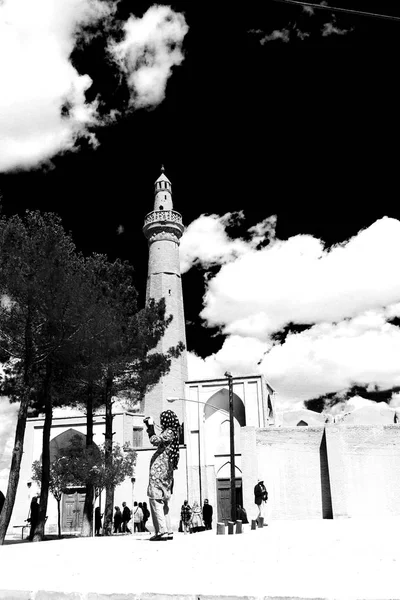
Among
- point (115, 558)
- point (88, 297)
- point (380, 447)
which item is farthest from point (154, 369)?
point (115, 558)

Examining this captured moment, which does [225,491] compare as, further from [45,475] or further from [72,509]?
[45,475]

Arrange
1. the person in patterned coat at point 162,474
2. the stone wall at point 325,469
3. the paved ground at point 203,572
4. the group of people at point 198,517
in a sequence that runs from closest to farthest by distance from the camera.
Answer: the paved ground at point 203,572 < the person in patterned coat at point 162,474 < the group of people at point 198,517 < the stone wall at point 325,469

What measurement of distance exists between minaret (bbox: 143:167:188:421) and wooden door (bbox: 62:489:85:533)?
698cm

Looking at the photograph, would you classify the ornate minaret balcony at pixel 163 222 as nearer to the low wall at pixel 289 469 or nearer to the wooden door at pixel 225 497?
the wooden door at pixel 225 497

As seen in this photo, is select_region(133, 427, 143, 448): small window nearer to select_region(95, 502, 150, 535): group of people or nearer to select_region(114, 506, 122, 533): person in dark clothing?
select_region(95, 502, 150, 535): group of people

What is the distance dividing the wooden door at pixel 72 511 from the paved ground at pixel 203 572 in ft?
74.3

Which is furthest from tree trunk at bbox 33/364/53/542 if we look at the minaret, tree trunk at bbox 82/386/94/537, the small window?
the minaret

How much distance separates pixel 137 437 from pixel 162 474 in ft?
80.7

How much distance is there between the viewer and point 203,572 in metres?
6.70

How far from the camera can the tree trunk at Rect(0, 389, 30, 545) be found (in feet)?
47.7

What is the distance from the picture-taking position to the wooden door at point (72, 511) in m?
30.8

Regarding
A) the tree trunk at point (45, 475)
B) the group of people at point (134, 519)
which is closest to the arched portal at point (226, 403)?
the group of people at point (134, 519)

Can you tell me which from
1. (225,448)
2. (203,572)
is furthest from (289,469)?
(203,572)

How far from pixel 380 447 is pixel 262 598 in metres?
22.4
